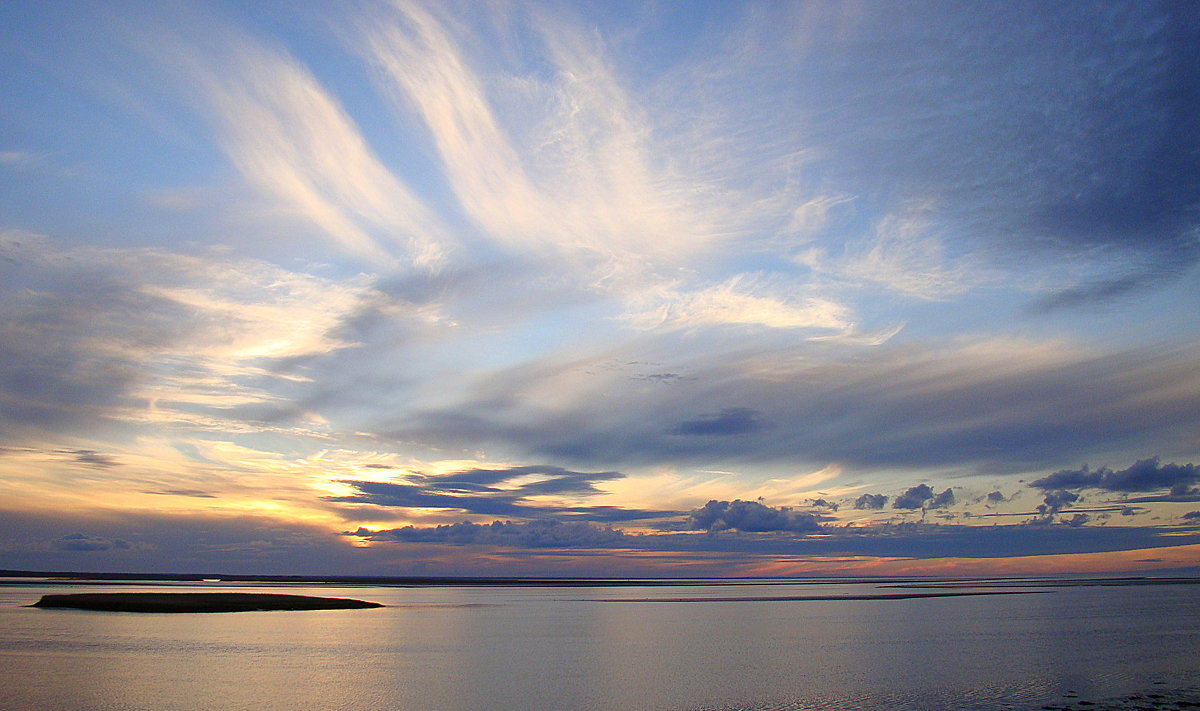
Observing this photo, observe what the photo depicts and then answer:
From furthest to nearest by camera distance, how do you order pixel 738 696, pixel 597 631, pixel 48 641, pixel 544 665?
1. pixel 597 631
2. pixel 48 641
3. pixel 544 665
4. pixel 738 696

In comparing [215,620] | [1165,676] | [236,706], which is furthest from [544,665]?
[215,620]

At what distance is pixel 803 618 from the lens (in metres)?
80.6

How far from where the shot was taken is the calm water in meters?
31.9

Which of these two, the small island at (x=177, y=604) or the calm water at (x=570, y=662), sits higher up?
the small island at (x=177, y=604)

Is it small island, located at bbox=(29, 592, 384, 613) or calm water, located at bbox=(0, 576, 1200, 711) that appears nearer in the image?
calm water, located at bbox=(0, 576, 1200, 711)

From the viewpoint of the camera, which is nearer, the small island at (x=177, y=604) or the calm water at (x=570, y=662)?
the calm water at (x=570, y=662)

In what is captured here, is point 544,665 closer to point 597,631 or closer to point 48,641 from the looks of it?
point 597,631

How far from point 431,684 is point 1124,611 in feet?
290

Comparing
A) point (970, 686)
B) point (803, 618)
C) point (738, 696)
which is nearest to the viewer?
point (738, 696)

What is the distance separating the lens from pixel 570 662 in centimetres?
4356

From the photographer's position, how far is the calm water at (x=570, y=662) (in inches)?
1257

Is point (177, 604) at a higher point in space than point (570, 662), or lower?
higher

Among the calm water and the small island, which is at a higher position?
the small island

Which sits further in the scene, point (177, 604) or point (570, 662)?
point (177, 604)
